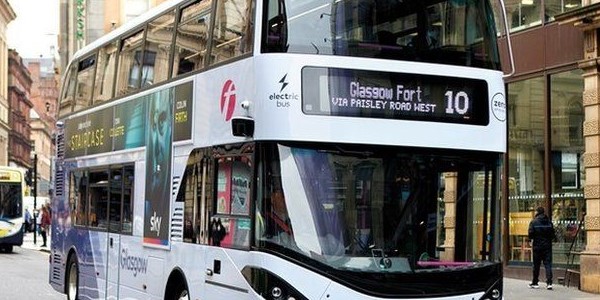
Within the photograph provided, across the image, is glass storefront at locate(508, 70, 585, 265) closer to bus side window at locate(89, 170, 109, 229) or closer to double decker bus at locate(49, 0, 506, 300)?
bus side window at locate(89, 170, 109, 229)

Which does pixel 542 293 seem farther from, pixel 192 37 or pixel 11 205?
pixel 11 205

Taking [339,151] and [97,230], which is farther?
[97,230]

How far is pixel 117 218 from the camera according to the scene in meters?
12.7

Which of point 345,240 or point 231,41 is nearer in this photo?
point 345,240

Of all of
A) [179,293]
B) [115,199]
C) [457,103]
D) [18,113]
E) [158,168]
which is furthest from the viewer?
[18,113]

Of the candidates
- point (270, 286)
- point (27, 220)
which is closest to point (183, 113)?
point (270, 286)

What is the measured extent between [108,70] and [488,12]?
6476mm

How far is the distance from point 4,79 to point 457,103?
4439 inches

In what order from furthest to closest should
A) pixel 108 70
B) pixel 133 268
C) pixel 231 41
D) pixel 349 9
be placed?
pixel 108 70 → pixel 133 268 → pixel 231 41 → pixel 349 9

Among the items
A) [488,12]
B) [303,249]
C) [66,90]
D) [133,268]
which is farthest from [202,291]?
[66,90]

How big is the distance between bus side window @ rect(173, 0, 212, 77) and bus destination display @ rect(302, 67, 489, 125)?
7.19 feet

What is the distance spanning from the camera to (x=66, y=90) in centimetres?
1602

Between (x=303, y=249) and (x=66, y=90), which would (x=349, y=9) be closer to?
(x=303, y=249)

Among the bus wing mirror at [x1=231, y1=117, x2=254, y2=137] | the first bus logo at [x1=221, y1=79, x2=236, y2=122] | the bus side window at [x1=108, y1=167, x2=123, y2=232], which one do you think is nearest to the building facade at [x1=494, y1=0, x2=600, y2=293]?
the bus side window at [x1=108, y1=167, x2=123, y2=232]
